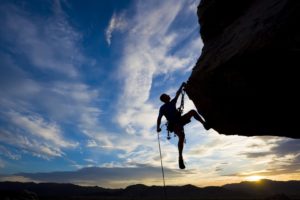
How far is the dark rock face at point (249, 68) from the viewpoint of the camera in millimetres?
6852

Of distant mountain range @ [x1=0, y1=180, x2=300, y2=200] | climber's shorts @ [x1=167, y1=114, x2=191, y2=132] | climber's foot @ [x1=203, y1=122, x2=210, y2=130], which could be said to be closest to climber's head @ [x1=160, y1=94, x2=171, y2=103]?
climber's shorts @ [x1=167, y1=114, x2=191, y2=132]

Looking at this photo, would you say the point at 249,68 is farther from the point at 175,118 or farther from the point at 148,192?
the point at 148,192

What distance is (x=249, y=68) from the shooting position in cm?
759

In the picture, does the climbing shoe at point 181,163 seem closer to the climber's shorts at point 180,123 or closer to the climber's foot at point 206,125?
the climber's shorts at point 180,123

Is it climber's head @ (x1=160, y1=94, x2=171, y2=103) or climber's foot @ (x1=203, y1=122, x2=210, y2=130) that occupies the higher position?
climber's head @ (x1=160, y1=94, x2=171, y2=103)

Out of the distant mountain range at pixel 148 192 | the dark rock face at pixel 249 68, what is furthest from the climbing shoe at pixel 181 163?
the distant mountain range at pixel 148 192

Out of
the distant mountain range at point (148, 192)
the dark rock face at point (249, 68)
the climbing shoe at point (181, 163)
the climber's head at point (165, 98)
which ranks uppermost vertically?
the distant mountain range at point (148, 192)

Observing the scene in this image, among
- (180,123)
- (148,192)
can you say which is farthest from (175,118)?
(148,192)

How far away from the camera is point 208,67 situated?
8.64 m

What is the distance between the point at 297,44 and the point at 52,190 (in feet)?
667

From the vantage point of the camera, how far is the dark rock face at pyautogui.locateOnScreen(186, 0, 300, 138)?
685 cm

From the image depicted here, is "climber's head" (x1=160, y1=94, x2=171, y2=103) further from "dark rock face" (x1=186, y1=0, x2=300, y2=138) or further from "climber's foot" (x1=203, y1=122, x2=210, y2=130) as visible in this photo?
"climber's foot" (x1=203, y1=122, x2=210, y2=130)

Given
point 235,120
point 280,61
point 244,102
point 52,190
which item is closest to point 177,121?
point 235,120

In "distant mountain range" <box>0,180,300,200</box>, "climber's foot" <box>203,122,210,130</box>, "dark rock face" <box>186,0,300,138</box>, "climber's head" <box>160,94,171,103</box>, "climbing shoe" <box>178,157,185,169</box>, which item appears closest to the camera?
"dark rock face" <box>186,0,300,138</box>
